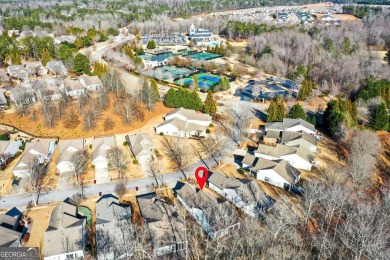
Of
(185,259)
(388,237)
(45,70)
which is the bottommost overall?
(185,259)

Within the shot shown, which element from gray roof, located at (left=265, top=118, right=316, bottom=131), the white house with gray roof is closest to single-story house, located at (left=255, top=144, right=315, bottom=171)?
the white house with gray roof

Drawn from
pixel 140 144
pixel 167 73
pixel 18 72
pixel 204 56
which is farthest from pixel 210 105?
pixel 204 56

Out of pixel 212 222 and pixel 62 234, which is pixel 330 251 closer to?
pixel 212 222

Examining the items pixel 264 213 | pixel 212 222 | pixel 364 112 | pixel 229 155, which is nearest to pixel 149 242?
pixel 212 222

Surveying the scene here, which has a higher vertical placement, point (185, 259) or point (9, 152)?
point (9, 152)

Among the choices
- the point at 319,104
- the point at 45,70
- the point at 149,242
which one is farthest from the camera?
the point at 45,70

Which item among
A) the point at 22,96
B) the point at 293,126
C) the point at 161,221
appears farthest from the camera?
the point at 22,96

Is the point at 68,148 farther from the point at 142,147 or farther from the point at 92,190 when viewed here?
the point at 142,147
